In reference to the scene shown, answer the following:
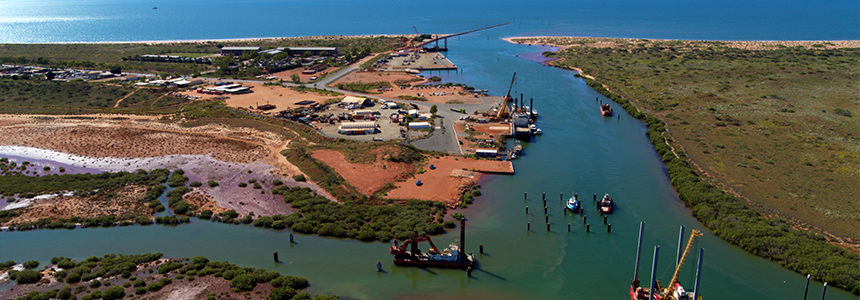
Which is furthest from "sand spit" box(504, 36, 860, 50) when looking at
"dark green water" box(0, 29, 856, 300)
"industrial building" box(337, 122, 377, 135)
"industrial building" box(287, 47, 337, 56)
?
"dark green water" box(0, 29, 856, 300)

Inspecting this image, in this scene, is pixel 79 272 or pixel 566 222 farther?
pixel 566 222

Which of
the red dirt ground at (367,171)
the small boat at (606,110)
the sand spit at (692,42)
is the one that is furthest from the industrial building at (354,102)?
the sand spit at (692,42)

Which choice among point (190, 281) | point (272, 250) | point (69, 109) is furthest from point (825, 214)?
point (69, 109)

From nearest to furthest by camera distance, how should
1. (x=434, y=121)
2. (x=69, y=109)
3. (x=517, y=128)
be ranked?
(x=517, y=128) < (x=434, y=121) < (x=69, y=109)

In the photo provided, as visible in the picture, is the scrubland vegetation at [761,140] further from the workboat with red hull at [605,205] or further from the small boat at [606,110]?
the workboat with red hull at [605,205]

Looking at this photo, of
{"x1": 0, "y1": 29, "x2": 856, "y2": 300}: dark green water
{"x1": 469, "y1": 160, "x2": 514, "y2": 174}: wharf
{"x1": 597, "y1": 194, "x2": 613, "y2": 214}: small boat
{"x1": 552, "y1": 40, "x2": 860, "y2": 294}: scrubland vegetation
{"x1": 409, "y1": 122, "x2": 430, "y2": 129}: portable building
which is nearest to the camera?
{"x1": 0, "y1": 29, "x2": 856, "y2": 300}: dark green water

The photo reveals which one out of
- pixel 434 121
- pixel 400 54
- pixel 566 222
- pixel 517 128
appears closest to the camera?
pixel 566 222

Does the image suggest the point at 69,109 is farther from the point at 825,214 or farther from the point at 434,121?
the point at 825,214

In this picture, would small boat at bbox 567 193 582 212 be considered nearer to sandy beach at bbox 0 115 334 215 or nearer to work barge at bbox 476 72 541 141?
work barge at bbox 476 72 541 141
